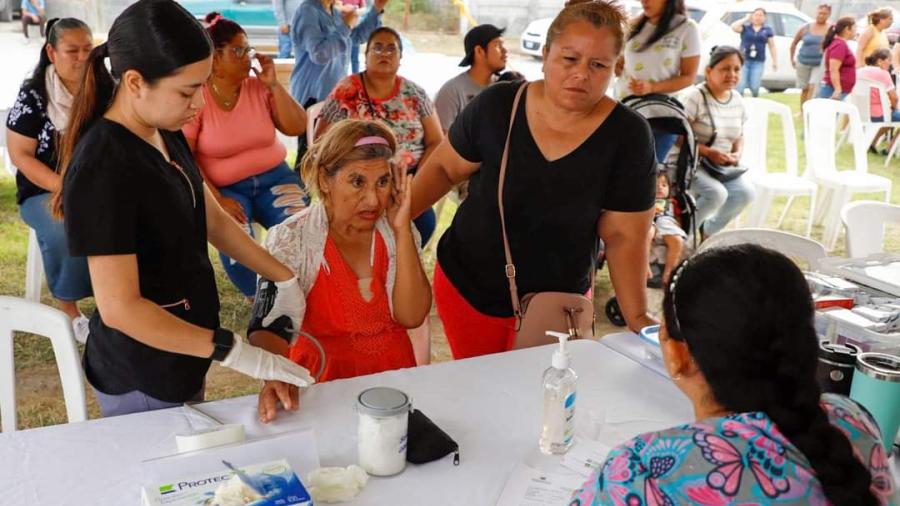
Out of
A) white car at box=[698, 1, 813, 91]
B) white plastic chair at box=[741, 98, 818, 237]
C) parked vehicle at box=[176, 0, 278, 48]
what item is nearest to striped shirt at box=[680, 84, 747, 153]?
white plastic chair at box=[741, 98, 818, 237]

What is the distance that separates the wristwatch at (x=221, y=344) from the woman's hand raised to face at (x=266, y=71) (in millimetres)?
2067

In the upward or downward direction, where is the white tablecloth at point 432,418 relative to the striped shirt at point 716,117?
downward

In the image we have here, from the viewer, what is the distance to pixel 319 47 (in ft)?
15.3

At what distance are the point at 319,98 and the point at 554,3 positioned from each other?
6.44 metres

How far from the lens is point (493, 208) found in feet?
6.93

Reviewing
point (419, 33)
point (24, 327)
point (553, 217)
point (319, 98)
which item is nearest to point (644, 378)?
point (553, 217)

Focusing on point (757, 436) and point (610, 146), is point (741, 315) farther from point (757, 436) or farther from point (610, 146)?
point (610, 146)

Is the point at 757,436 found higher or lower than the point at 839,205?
higher

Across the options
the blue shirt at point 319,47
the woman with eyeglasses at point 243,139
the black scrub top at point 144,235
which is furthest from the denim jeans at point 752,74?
the black scrub top at point 144,235

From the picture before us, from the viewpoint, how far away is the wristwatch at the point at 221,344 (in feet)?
Answer: 4.89

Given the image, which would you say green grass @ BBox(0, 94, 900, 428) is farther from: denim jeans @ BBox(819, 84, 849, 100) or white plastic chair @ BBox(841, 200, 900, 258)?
denim jeans @ BBox(819, 84, 849, 100)

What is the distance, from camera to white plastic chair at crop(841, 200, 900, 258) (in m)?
2.92

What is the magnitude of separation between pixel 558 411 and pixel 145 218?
0.84 meters

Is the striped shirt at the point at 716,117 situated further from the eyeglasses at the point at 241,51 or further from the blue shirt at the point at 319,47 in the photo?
the eyeglasses at the point at 241,51
